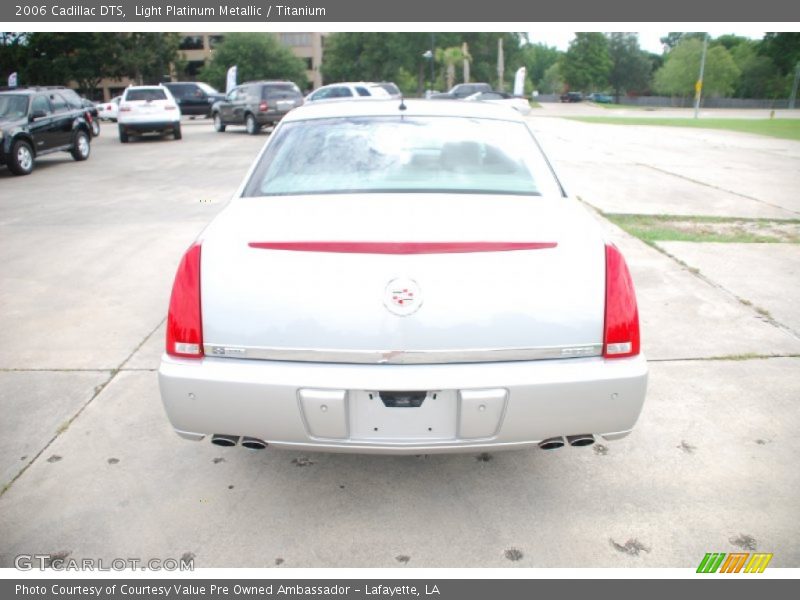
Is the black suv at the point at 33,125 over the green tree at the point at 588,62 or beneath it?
beneath

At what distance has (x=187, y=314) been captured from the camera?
2.34 meters

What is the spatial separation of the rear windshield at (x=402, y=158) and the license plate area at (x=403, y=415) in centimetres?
99

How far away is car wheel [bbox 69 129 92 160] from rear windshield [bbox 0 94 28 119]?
1.86 m

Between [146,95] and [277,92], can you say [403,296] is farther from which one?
[146,95]

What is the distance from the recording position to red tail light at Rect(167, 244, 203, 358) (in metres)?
2.33

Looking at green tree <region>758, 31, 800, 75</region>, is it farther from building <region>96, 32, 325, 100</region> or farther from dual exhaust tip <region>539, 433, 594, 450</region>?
dual exhaust tip <region>539, 433, 594, 450</region>

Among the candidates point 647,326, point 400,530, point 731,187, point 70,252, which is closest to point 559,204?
point 400,530

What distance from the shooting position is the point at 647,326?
4660 mm

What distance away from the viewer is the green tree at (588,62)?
103438mm

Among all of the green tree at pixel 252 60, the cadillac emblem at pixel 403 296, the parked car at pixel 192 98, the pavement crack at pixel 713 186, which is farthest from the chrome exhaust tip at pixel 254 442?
the green tree at pixel 252 60

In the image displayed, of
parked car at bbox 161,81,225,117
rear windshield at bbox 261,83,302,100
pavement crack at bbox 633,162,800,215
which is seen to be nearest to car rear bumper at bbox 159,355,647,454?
pavement crack at bbox 633,162,800,215

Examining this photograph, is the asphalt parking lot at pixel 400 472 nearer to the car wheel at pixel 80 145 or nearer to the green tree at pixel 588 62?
the car wheel at pixel 80 145

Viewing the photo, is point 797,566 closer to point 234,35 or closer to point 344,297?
point 344,297

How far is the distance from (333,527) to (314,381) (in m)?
0.76
